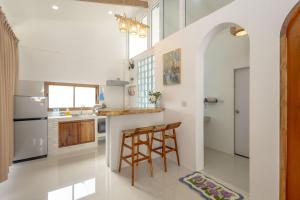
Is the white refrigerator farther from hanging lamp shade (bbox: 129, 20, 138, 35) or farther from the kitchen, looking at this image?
hanging lamp shade (bbox: 129, 20, 138, 35)

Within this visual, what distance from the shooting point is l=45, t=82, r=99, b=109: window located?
4.42 metres

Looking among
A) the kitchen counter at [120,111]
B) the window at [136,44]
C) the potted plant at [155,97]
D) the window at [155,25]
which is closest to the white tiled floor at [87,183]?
the kitchen counter at [120,111]

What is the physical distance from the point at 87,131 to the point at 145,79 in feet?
7.91

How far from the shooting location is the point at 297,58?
4.18 ft

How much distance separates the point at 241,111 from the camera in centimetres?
346

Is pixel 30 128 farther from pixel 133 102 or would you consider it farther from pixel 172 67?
pixel 172 67

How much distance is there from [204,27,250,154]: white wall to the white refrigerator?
4.09 meters

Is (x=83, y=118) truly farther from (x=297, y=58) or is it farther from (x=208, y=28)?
(x=297, y=58)

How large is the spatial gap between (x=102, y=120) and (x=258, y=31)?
413cm

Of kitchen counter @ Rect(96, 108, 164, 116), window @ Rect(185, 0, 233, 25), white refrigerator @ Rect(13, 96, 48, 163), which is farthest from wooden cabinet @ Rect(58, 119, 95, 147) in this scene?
window @ Rect(185, 0, 233, 25)

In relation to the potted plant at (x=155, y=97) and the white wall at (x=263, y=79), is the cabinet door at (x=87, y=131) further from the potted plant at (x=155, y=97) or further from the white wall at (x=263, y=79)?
the white wall at (x=263, y=79)

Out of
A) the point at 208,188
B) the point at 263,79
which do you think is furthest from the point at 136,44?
the point at 208,188

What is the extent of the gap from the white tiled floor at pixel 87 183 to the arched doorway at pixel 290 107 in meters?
1.08

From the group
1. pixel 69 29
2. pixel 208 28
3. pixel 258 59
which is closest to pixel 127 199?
pixel 258 59
